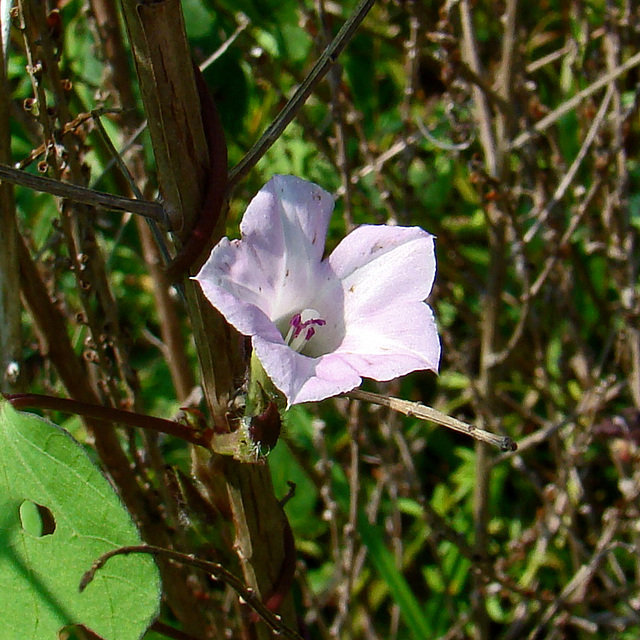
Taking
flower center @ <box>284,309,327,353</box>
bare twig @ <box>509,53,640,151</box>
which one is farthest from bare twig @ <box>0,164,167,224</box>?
bare twig @ <box>509,53,640,151</box>

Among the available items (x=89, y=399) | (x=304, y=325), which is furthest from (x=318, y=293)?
(x=89, y=399)

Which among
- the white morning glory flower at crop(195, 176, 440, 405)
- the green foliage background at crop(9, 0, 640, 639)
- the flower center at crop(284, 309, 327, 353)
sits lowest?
the green foliage background at crop(9, 0, 640, 639)

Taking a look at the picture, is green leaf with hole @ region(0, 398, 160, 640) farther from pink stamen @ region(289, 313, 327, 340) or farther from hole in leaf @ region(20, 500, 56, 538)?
pink stamen @ region(289, 313, 327, 340)

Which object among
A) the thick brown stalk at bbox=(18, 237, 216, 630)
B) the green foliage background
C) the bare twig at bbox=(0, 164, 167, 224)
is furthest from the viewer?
the green foliage background

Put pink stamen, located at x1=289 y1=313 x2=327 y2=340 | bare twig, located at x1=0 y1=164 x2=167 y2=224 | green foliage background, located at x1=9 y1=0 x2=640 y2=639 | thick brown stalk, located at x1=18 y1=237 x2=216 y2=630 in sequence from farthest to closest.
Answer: green foliage background, located at x1=9 y1=0 x2=640 y2=639 → thick brown stalk, located at x1=18 y1=237 x2=216 y2=630 → pink stamen, located at x1=289 y1=313 x2=327 y2=340 → bare twig, located at x1=0 y1=164 x2=167 y2=224

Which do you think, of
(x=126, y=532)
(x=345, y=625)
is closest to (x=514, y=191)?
(x=345, y=625)
